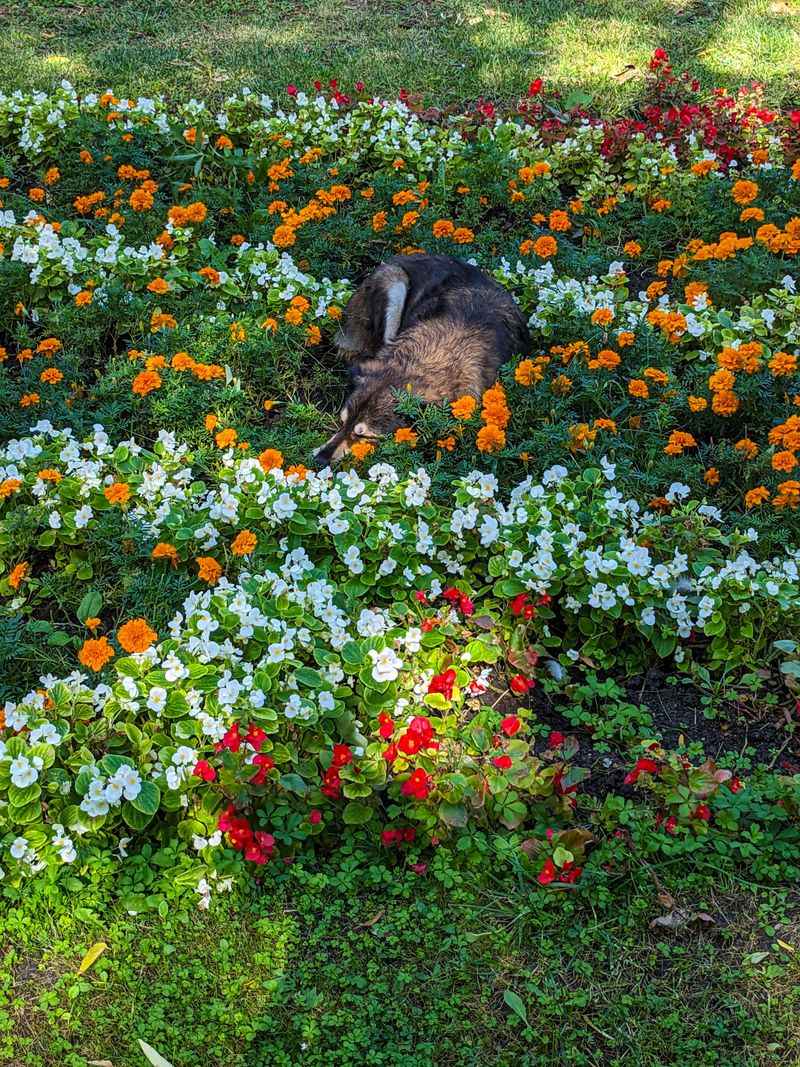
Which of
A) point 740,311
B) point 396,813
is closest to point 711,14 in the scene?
point 740,311

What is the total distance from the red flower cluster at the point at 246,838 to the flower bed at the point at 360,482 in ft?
0.07

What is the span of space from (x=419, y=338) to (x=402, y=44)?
16.5ft

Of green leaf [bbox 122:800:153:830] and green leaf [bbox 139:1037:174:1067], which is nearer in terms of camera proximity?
green leaf [bbox 139:1037:174:1067]

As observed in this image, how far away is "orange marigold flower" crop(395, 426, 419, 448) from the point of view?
16.3ft

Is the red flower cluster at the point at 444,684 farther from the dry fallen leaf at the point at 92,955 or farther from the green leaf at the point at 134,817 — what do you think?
the dry fallen leaf at the point at 92,955

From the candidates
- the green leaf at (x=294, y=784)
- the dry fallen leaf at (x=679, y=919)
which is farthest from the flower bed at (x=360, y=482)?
the dry fallen leaf at (x=679, y=919)

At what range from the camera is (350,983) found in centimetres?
320

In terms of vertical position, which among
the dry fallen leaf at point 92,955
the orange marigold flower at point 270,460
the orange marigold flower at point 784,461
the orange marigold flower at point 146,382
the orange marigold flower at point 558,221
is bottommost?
the dry fallen leaf at point 92,955

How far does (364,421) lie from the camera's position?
523 cm

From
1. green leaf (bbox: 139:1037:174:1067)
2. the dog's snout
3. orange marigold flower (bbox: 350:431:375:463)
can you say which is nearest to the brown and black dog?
the dog's snout

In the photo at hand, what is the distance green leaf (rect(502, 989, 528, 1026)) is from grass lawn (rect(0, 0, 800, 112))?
707 cm

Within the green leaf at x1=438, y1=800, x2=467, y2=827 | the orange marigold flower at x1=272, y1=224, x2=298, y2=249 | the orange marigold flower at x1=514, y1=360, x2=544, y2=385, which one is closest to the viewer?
the green leaf at x1=438, y1=800, x2=467, y2=827

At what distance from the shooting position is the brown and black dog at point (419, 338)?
5.32m

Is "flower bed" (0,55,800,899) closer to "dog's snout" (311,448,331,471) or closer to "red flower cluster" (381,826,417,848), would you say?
"red flower cluster" (381,826,417,848)
